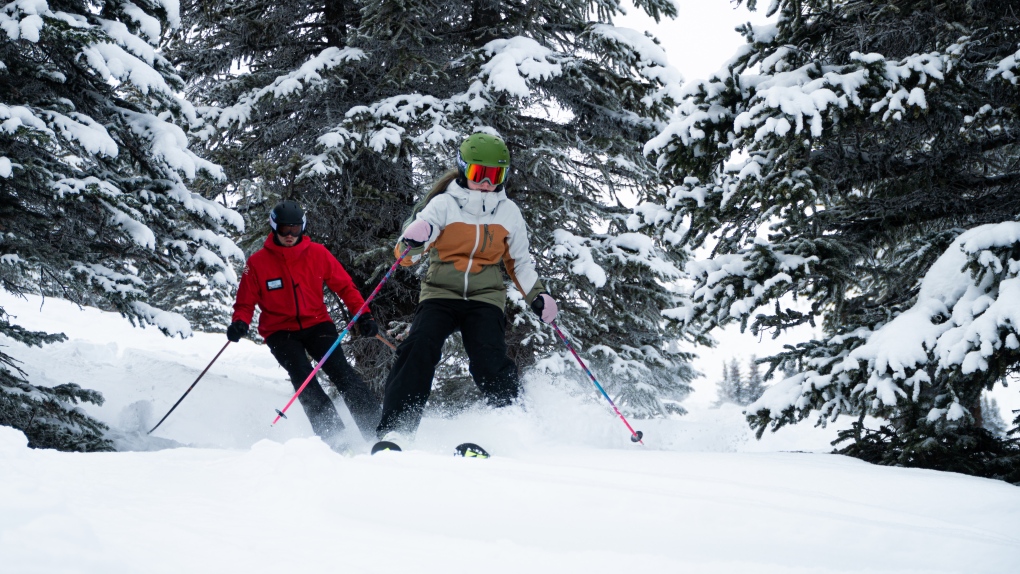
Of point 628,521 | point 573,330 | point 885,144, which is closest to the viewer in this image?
point 628,521

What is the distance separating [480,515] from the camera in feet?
7.75

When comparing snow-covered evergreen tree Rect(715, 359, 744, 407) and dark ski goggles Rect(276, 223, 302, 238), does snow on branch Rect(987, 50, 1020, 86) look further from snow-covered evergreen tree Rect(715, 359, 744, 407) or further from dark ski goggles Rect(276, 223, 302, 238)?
snow-covered evergreen tree Rect(715, 359, 744, 407)

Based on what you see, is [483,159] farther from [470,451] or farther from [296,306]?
[296,306]

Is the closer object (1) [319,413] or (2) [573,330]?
(1) [319,413]

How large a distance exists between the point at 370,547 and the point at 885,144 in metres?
5.13

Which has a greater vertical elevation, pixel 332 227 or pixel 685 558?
pixel 332 227

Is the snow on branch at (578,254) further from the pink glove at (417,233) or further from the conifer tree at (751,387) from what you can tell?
the conifer tree at (751,387)

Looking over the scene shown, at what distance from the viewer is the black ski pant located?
18.2ft

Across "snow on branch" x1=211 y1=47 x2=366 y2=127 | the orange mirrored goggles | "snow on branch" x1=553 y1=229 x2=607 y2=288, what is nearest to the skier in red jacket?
the orange mirrored goggles

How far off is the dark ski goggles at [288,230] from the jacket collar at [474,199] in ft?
4.74

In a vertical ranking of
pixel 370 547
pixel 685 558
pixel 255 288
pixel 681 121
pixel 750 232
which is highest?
pixel 681 121

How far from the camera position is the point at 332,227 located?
30.5 ft

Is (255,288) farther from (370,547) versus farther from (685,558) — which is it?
(685,558)

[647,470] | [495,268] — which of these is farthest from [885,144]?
[647,470]
